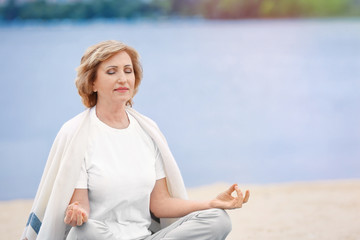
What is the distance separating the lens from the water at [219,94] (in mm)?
8609

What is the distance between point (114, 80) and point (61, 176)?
0.40 meters

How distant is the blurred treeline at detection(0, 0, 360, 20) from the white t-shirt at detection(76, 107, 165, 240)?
1123cm

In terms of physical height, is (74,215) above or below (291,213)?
above

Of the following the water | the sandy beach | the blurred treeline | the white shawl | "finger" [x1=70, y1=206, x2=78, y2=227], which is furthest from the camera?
the blurred treeline

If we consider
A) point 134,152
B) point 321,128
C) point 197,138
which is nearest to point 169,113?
point 197,138

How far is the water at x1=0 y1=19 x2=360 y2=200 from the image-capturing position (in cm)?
861

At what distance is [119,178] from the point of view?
2.41 metres

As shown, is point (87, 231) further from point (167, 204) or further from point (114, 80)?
point (114, 80)

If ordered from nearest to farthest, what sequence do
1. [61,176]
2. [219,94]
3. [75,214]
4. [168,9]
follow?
[75,214], [61,176], [168,9], [219,94]

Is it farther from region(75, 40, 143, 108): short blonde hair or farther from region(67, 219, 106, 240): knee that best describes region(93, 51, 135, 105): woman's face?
region(67, 219, 106, 240): knee

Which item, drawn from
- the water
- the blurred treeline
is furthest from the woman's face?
the blurred treeline

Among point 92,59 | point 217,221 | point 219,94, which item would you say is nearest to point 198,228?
point 217,221

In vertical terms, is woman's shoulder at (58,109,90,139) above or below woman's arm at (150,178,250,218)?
above

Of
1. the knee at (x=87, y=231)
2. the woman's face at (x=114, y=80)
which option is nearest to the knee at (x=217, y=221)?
the knee at (x=87, y=231)
